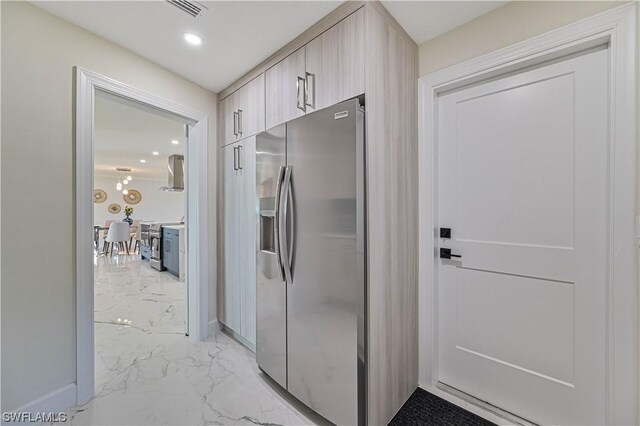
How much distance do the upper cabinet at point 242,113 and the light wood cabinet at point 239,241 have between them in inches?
3.6

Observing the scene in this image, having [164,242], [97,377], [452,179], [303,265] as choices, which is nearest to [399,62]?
[452,179]

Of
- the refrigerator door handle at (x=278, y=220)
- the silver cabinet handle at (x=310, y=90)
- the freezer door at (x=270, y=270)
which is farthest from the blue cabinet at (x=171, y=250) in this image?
the silver cabinet handle at (x=310, y=90)

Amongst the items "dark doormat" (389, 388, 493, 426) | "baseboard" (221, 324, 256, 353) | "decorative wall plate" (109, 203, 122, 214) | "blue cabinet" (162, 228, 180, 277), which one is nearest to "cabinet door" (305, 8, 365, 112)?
"dark doormat" (389, 388, 493, 426)

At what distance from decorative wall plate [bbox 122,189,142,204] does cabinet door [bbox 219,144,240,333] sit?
29.9ft

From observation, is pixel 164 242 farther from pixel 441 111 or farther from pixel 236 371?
pixel 441 111

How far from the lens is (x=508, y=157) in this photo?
4.92ft

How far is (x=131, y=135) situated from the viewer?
4.27m

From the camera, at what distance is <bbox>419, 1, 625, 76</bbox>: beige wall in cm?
127

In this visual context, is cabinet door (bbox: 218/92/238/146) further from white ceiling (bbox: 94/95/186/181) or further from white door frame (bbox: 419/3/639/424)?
white door frame (bbox: 419/3/639/424)

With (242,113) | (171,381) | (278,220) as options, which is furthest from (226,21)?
(171,381)

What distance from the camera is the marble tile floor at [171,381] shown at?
Answer: 60.2 inches

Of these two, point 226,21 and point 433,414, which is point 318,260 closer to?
point 433,414

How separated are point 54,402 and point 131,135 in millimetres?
3960

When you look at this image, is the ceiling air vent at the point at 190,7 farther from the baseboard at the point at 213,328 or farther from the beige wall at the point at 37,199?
the baseboard at the point at 213,328
